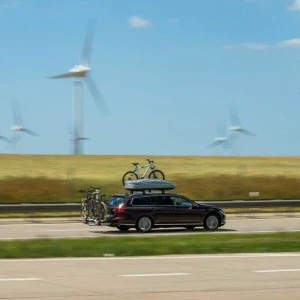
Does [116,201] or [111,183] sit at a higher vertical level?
[111,183]

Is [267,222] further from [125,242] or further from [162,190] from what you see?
[125,242]

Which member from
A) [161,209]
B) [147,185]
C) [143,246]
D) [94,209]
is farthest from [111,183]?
[143,246]

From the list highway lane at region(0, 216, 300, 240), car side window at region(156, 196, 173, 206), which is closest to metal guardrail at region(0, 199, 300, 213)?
highway lane at region(0, 216, 300, 240)

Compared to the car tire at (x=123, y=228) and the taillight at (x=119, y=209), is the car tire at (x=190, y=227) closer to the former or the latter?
the car tire at (x=123, y=228)

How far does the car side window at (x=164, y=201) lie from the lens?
30.3 metres

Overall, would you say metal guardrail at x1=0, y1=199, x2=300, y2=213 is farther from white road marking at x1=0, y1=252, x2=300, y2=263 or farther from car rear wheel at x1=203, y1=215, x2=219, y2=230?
white road marking at x1=0, y1=252, x2=300, y2=263

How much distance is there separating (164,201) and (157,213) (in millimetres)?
723

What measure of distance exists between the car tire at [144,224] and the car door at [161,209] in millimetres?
252

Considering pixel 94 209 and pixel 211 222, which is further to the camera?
pixel 211 222

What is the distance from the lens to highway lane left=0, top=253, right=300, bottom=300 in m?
12.4

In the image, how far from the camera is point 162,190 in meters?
32.8

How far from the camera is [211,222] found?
3064 cm

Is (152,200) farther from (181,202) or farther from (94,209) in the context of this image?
(94,209)

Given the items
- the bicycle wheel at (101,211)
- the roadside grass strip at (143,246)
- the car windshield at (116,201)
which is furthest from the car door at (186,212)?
the roadside grass strip at (143,246)
